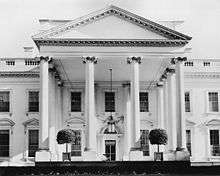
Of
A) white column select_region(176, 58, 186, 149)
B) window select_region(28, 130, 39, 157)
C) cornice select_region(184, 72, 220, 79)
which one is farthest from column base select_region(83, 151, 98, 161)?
cornice select_region(184, 72, 220, 79)

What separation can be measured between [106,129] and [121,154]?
2474 mm

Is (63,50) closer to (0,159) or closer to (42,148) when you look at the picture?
(42,148)

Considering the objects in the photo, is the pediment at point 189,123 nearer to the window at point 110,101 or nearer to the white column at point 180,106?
the window at point 110,101

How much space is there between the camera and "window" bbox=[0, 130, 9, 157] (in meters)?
43.3

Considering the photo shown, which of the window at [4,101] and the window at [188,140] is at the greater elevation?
the window at [4,101]

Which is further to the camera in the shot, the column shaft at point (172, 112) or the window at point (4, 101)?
the window at point (4, 101)

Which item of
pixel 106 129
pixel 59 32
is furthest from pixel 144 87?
pixel 59 32

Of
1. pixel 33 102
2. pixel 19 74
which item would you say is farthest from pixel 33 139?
pixel 19 74

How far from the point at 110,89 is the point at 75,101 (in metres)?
3.17

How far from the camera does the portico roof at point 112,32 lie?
3644 centimetres

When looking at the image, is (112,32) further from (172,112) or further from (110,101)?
(110,101)

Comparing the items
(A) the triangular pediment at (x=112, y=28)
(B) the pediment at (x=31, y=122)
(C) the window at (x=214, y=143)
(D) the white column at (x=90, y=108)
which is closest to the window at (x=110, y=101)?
(B) the pediment at (x=31, y=122)

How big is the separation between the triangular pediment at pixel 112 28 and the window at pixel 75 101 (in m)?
8.76

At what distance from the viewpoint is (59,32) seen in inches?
1436
